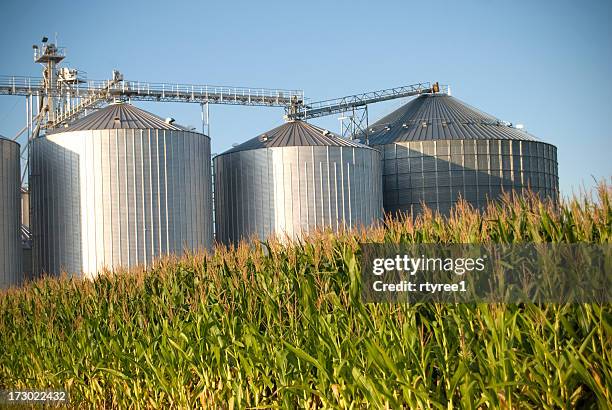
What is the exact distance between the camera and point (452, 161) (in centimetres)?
4997

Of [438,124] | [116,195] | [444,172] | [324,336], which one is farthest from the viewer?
[438,124]

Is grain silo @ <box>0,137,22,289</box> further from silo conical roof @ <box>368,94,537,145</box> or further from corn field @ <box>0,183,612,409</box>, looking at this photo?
silo conical roof @ <box>368,94,537,145</box>

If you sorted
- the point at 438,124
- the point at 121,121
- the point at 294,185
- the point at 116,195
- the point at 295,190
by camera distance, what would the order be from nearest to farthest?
1. the point at 116,195
2. the point at 121,121
3. the point at 295,190
4. the point at 294,185
5. the point at 438,124

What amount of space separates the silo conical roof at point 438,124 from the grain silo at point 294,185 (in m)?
9.19

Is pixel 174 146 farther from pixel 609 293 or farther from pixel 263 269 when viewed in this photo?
pixel 609 293

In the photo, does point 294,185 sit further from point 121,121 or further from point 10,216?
point 10,216

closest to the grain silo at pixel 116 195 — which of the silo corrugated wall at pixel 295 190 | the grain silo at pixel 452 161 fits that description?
the silo corrugated wall at pixel 295 190

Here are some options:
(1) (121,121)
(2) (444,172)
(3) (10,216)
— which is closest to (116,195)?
(1) (121,121)

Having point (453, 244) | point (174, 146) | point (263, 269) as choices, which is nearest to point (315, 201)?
point (174, 146)

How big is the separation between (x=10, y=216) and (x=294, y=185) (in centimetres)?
1292

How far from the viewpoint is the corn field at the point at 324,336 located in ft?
27.7

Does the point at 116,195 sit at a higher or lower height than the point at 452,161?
lower

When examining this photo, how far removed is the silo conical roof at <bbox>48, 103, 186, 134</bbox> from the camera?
37562mm

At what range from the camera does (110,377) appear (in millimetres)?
15484
